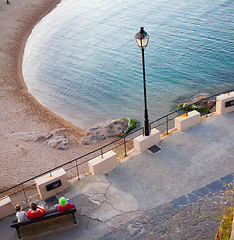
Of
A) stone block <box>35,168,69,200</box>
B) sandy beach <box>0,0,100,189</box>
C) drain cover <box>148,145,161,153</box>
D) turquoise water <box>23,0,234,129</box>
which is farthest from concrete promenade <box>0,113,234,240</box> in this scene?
turquoise water <box>23,0,234,129</box>

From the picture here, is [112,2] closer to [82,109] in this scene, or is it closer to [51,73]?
[51,73]

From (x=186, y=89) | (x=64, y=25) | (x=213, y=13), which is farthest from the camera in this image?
(x=64, y=25)

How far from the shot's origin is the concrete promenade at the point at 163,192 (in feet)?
33.1

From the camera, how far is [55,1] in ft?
173

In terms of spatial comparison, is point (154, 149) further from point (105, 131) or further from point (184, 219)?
point (105, 131)

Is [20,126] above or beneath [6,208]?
beneath

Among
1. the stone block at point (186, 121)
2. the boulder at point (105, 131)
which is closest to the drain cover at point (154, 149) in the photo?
the stone block at point (186, 121)

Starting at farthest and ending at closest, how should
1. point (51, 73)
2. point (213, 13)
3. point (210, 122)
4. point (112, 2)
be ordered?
point (112, 2), point (213, 13), point (51, 73), point (210, 122)

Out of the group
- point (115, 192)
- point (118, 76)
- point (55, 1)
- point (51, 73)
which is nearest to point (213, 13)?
point (118, 76)

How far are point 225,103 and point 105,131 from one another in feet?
30.7

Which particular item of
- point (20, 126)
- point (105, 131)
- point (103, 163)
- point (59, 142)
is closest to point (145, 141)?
point (103, 163)

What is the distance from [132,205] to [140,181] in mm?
1172

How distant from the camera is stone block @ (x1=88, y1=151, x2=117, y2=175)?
488 inches

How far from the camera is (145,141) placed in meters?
13.2
